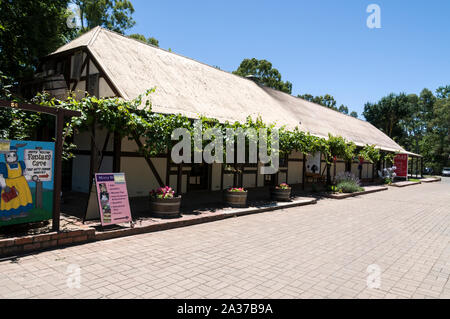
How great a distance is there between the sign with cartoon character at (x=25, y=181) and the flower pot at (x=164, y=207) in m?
2.62

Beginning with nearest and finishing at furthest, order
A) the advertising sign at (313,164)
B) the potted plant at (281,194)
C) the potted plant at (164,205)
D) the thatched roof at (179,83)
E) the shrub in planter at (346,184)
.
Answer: the potted plant at (164,205), the thatched roof at (179,83), the potted plant at (281,194), the shrub in planter at (346,184), the advertising sign at (313,164)

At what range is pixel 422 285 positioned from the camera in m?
4.61

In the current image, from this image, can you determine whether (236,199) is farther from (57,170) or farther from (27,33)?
(27,33)

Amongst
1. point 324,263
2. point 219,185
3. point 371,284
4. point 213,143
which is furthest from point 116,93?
point 371,284

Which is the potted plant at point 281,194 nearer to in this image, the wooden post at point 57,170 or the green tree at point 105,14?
the wooden post at point 57,170

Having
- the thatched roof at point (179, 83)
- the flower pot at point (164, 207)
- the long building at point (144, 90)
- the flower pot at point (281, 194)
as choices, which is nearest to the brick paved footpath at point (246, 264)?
the flower pot at point (164, 207)

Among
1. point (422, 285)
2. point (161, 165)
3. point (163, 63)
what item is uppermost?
point (163, 63)

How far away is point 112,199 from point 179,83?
699cm

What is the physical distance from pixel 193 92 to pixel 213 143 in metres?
4.00

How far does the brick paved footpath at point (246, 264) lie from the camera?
410cm

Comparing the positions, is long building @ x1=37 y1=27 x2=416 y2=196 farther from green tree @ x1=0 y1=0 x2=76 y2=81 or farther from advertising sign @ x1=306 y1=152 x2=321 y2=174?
advertising sign @ x1=306 y1=152 x2=321 y2=174

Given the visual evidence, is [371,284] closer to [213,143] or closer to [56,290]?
[56,290]

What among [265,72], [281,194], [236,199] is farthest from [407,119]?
[236,199]

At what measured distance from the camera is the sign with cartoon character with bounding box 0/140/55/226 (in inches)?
209
